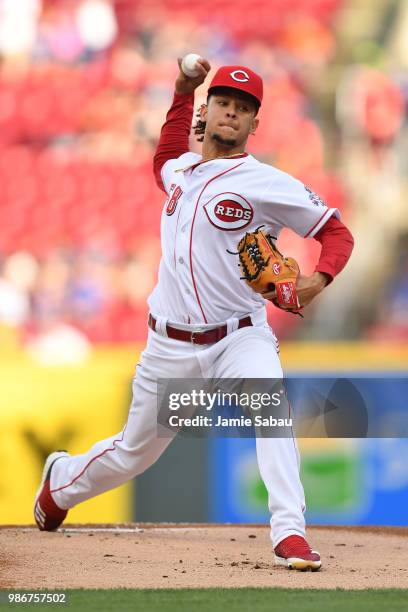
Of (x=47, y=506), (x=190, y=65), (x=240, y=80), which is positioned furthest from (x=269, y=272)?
(x=47, y=506)

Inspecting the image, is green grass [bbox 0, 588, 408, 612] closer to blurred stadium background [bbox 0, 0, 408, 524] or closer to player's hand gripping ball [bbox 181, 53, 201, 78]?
player's hand gripping ball [bbox 181, 53, 201, 78]

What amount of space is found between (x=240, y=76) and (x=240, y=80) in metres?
0.02

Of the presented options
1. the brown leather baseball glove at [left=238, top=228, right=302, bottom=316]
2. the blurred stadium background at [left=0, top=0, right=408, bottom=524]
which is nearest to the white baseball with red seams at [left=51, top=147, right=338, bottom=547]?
the brown leather baseball glove at [left=238, top=228, right=302, bottom=316]

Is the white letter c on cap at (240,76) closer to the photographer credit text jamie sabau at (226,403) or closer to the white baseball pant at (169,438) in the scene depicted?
the white baseball pant at (169,438)

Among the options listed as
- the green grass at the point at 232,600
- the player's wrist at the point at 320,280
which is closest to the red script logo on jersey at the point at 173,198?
the player's wrist at the point at 320,280

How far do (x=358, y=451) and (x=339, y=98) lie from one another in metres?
5.32

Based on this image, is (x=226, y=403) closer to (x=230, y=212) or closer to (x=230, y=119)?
(x=230, y=212)

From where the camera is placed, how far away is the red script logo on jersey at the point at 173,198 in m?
3.37

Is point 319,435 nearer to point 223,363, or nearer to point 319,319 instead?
point 223,363

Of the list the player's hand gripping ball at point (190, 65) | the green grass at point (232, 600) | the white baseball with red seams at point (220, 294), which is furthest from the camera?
the player's hand gripping ball at point (190, 65)

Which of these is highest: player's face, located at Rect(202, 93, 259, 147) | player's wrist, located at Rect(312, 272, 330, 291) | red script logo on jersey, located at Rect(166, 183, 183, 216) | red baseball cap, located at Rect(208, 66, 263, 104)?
red baseball cap, located at Rect(208, 66, 263, 104)

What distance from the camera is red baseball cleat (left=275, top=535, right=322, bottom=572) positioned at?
298cm

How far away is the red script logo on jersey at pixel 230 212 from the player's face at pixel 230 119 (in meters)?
0.21

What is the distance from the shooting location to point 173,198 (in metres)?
3.40
